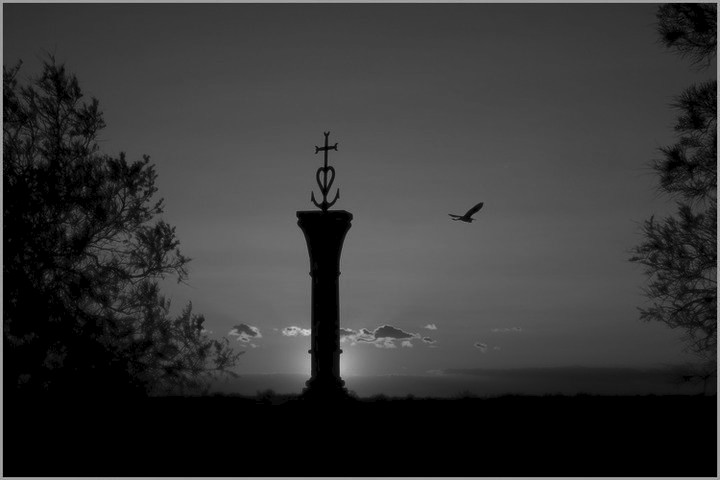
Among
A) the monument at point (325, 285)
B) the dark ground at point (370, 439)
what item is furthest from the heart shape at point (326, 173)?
the dark ground at point (370, 439)

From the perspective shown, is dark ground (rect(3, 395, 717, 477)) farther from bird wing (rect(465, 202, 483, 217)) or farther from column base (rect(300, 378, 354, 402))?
bird wing (rect(465, 202, 483, 217))

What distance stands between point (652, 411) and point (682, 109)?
5.43 meters

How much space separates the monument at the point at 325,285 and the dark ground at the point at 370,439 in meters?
0.54

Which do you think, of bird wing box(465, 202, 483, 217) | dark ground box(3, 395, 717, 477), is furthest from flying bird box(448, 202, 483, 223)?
dark ground box(3, 395, 717, 477)

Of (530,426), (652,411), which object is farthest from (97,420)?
(652,411)

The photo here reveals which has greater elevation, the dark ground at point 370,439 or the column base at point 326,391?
the column base at point 326,391

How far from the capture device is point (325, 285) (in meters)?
10.8

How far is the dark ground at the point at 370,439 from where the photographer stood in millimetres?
8375

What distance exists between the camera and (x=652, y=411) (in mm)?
10398

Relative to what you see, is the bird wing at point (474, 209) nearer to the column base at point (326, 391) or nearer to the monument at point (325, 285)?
the monument at point (325, 285)

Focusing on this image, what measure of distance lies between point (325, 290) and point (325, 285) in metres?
0.07

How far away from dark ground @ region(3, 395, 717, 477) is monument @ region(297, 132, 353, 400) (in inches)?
21.1

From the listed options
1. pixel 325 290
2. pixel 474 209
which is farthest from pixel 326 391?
pixel 474 209

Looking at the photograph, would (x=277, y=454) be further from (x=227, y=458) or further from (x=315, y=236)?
(x=315, y=236)
